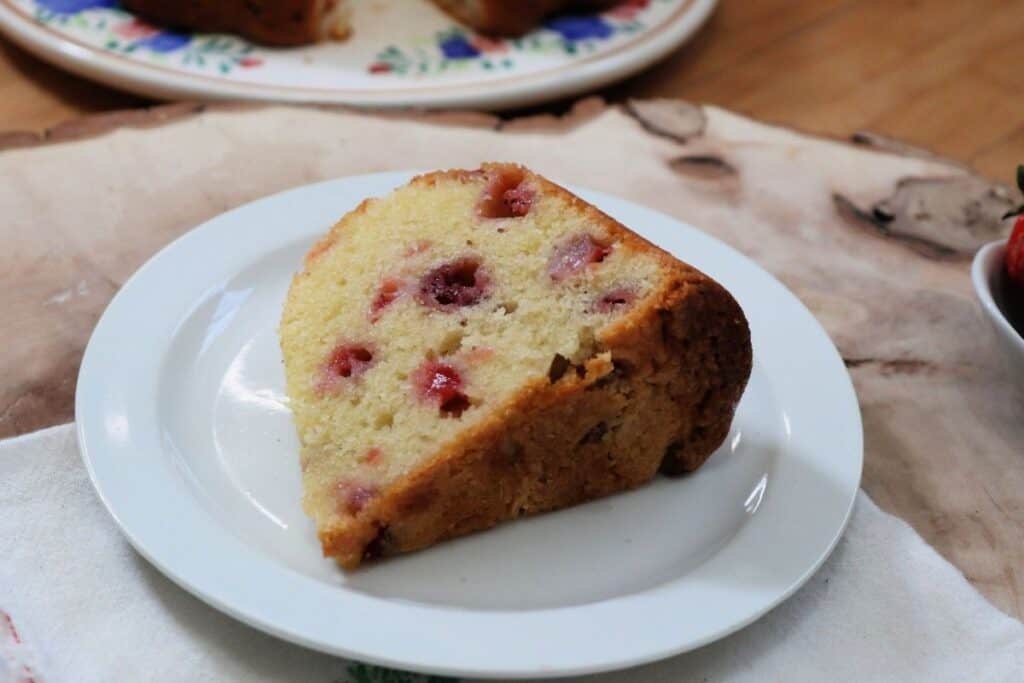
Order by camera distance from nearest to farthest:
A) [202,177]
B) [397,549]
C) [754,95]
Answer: [397,549]
[202,177]
[754,95]

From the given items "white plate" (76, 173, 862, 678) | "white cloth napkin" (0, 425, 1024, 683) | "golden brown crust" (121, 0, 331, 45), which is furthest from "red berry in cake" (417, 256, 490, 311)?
"golden brown crust" (121, 0, 331, 45)

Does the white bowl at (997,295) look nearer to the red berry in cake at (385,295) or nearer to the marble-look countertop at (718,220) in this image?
the marble-look countertop at (718,220)

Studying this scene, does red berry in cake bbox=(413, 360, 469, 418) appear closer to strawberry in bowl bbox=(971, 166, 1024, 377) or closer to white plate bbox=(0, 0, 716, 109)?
strawberry in bowl bbox=(971, 166, 1024, 377)

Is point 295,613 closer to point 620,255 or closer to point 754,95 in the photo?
point 620,255

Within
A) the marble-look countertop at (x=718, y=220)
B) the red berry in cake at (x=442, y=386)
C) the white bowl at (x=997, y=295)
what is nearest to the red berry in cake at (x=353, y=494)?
the red berry in cake at (x=442, y=386)

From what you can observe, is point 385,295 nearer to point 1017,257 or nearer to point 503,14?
point 1017,257

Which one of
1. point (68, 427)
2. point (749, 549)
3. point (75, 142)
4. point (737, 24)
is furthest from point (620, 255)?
point (737, 24)

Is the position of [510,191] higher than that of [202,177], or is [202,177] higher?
[510,191]
